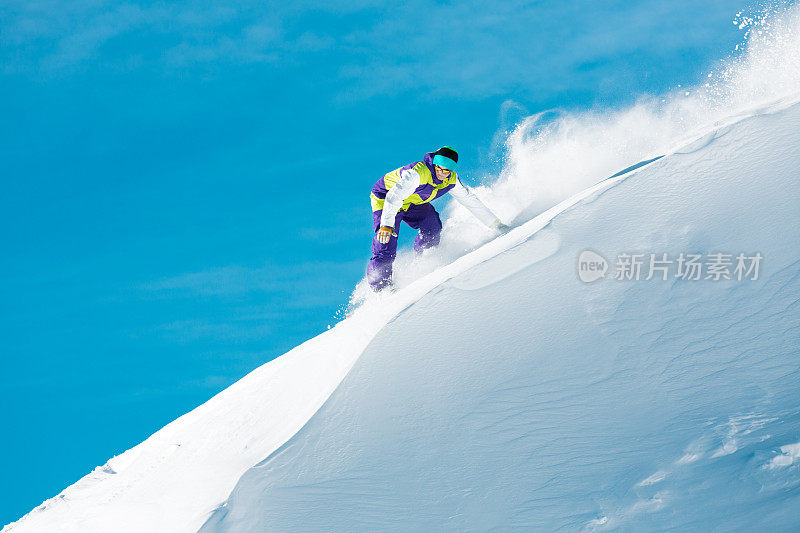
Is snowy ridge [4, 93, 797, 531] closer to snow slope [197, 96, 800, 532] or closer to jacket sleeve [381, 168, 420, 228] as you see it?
snow slope [197, 96, 800, 532]

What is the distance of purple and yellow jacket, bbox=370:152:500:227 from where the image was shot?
298 inches

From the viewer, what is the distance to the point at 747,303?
436 centimetres

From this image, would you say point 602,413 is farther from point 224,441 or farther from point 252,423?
point 224,441

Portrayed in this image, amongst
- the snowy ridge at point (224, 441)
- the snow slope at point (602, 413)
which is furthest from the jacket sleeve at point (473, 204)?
the snow slope at point (602, 413)

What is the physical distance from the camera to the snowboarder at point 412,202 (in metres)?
7.59

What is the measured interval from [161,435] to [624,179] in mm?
5196

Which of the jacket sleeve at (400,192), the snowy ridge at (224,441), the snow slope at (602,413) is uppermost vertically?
the jacket sleeve at (400,192)

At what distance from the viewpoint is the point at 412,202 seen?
804cm

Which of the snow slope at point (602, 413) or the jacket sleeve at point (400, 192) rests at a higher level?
the jacket sleeve at point (400, 192)

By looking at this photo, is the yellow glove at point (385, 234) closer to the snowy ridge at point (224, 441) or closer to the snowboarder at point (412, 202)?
the snowboarder at point (412, 202)

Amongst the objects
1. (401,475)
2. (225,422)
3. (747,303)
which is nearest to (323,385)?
(401,475)

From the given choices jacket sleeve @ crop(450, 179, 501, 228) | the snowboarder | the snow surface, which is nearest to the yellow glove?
the snowboarder

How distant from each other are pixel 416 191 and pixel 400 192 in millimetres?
254

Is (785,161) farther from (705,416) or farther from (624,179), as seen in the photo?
(705,416)
